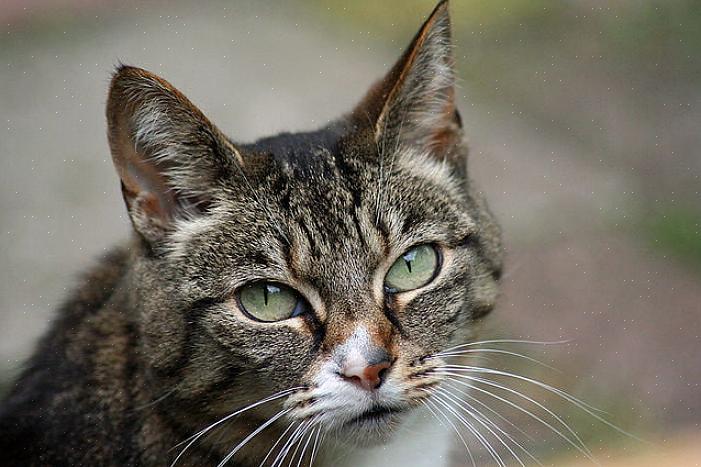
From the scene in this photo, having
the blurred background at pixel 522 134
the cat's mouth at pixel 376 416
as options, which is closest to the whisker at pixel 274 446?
the cat's mouth at pixel 376 416

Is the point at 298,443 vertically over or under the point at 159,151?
under

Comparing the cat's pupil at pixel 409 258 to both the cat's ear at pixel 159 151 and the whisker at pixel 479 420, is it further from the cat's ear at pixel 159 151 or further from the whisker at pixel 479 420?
the cat's ear at pixel 159 151

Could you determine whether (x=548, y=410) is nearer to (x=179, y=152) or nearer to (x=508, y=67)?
(x=179, y=152)

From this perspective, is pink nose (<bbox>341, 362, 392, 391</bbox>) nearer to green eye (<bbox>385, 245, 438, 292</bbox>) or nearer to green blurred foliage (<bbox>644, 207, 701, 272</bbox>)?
green eye (<bbox>385, 245, 438, 292</bbox>)

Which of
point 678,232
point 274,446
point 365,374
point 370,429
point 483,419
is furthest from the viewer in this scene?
point 678,232

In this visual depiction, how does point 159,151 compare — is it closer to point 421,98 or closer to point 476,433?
point 421,98

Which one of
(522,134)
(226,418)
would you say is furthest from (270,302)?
(522,134)
